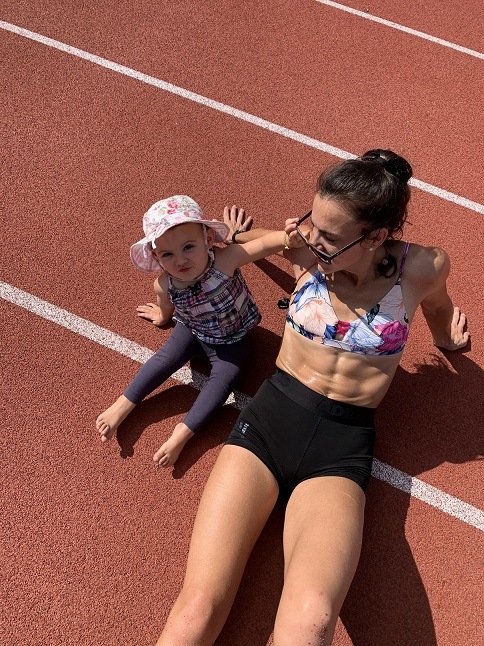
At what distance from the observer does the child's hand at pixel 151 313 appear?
4066 mm

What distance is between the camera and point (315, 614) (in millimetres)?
2607

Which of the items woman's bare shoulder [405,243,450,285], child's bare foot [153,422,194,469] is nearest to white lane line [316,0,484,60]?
woman's bare shoulder [405,243,450,285]

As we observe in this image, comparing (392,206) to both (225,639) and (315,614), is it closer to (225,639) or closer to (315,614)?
(315,614)

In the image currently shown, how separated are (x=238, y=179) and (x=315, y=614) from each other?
3.28 metres

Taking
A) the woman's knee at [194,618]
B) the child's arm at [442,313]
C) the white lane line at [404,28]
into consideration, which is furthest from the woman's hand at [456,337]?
the white lane line at [404,28]

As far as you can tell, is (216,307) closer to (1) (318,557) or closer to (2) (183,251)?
(2) (183,251)

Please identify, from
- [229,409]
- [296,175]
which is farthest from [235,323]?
[296,175]

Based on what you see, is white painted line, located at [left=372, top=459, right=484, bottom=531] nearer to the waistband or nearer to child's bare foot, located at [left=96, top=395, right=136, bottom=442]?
the waistband

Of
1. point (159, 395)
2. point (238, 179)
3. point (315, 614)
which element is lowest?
point (159, 395)

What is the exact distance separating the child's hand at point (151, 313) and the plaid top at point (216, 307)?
27 cm

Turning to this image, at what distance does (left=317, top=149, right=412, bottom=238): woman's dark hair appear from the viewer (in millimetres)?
2756

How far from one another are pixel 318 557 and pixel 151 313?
6.57ft

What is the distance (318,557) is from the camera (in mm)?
2729

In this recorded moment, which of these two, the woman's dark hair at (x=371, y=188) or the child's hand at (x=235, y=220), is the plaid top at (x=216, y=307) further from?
the woman's dark hair at (x=371, y=188)
